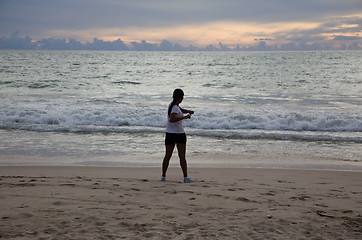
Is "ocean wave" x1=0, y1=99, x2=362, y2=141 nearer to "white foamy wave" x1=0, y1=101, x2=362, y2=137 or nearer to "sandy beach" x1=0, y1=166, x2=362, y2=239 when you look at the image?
"white foamy wave" x1=0, y1=101, x2=362, y2=137

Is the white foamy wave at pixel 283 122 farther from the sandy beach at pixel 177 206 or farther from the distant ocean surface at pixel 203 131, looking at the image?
the sandy beach at pixel 177 206

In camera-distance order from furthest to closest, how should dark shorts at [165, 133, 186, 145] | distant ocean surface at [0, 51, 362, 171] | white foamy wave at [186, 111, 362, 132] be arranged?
white foamy wave at [186, 111, 362, 132], distant ocean surface at [0, 51, 362, 171], dark shorts at [165, 133, 186, 145]

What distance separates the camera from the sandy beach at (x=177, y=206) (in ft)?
12.7

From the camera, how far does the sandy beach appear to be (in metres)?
3.88

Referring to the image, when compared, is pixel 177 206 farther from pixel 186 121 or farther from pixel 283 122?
pixel 283 122

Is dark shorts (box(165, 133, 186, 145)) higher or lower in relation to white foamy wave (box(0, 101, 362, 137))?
higher

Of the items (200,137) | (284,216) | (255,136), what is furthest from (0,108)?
(284,216)

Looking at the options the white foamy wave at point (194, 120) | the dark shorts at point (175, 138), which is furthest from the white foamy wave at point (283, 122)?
the dark shorts at point (175, 138)

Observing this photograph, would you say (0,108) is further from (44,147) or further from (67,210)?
(67,210)

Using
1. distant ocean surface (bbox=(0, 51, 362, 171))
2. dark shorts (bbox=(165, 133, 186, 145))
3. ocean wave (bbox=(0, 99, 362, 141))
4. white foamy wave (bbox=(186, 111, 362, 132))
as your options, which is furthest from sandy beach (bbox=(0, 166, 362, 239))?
white foamy wave (bbox=(186, 111, 362, 132))

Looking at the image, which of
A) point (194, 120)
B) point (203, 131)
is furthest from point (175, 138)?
point (194, 120)

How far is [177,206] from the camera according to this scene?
15.7ft

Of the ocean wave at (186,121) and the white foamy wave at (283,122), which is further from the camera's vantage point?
the white foamy wave at (283,122)

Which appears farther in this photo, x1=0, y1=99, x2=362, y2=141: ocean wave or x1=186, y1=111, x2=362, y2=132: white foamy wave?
x1=186, y1=111, x2=362, y2=132: white foamy wave
